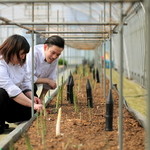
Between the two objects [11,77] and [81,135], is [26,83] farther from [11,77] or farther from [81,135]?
[81,135]

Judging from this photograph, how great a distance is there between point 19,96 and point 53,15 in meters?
14.6

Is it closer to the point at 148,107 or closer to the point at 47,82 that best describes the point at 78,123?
the point at 47,82

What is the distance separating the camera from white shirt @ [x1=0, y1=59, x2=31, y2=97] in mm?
3580

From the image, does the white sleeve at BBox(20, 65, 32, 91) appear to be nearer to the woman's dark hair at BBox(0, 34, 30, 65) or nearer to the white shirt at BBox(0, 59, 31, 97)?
the white shirt at BBox(0, 59, 31, 97)

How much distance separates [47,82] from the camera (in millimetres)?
4582

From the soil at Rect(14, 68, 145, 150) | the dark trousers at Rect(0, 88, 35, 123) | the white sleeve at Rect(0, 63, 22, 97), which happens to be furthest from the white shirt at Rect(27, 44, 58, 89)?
the soil at Rect(14, 68, 145, 150)

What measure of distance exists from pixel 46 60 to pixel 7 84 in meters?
0.93

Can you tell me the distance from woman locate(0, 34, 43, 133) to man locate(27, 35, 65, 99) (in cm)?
31

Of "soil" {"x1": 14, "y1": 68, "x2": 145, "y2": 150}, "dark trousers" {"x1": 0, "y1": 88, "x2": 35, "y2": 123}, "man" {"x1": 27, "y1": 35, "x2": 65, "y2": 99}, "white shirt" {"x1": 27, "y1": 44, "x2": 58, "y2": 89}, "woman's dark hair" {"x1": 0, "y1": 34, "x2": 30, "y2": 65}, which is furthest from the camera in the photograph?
"white shirt" {"x1": 27, "y1": 44, "x2": 58, "y2": 89}

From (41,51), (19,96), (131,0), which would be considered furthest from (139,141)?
(41,51)

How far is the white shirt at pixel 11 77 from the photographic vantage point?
3.58m

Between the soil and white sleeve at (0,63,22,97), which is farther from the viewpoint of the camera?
white sleeve at (0,63,22,97)

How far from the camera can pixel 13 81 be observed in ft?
12.4

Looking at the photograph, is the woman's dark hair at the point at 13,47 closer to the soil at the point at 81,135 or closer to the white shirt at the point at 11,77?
the white shirt at the point at 11,77
